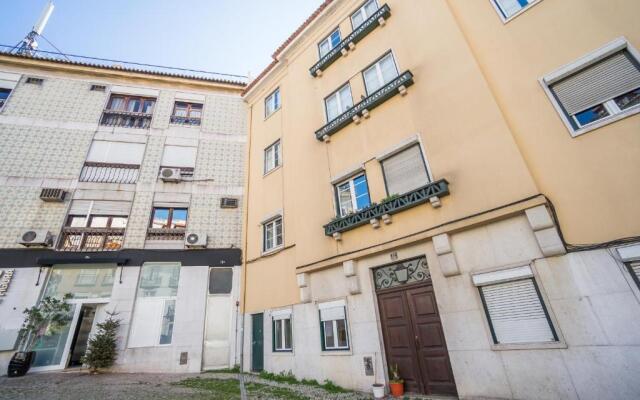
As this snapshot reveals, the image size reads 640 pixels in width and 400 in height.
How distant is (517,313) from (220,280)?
12.0m

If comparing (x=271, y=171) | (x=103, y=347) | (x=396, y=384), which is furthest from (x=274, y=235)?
(x=103, y=347)

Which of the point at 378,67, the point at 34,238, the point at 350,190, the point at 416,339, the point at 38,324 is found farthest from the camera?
the point at 34,238

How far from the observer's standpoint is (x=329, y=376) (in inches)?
329

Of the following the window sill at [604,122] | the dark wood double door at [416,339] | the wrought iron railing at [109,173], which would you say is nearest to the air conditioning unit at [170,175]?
the wrought iron railing at [109,173]

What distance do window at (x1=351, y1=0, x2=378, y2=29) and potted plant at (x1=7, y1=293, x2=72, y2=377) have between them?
1729 centimetres

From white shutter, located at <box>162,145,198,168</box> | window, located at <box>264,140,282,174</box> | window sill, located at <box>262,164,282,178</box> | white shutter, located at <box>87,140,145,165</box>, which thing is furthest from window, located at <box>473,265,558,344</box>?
white shutter, located at <box>87,140,145,165</box>

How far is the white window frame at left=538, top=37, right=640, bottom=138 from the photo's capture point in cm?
Result: 554

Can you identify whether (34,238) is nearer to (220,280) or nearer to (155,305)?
(155,305)

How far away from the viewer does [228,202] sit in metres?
15.0

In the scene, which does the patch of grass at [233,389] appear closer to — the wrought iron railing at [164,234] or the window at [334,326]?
the window at [334,326]

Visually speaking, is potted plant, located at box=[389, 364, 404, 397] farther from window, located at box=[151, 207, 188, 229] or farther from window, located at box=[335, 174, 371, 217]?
window, located at box=[151, 207, 188, 229]

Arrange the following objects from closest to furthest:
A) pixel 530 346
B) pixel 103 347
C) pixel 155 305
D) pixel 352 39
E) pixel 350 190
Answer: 1. pixel 530 346
2. pixel 350 190
3. pixel 103 347
4. pixel 352 39
5. pixel 155 305

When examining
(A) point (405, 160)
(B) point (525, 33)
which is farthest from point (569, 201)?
(B) point (525, 33)

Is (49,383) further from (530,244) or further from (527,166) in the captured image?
(527,166)
